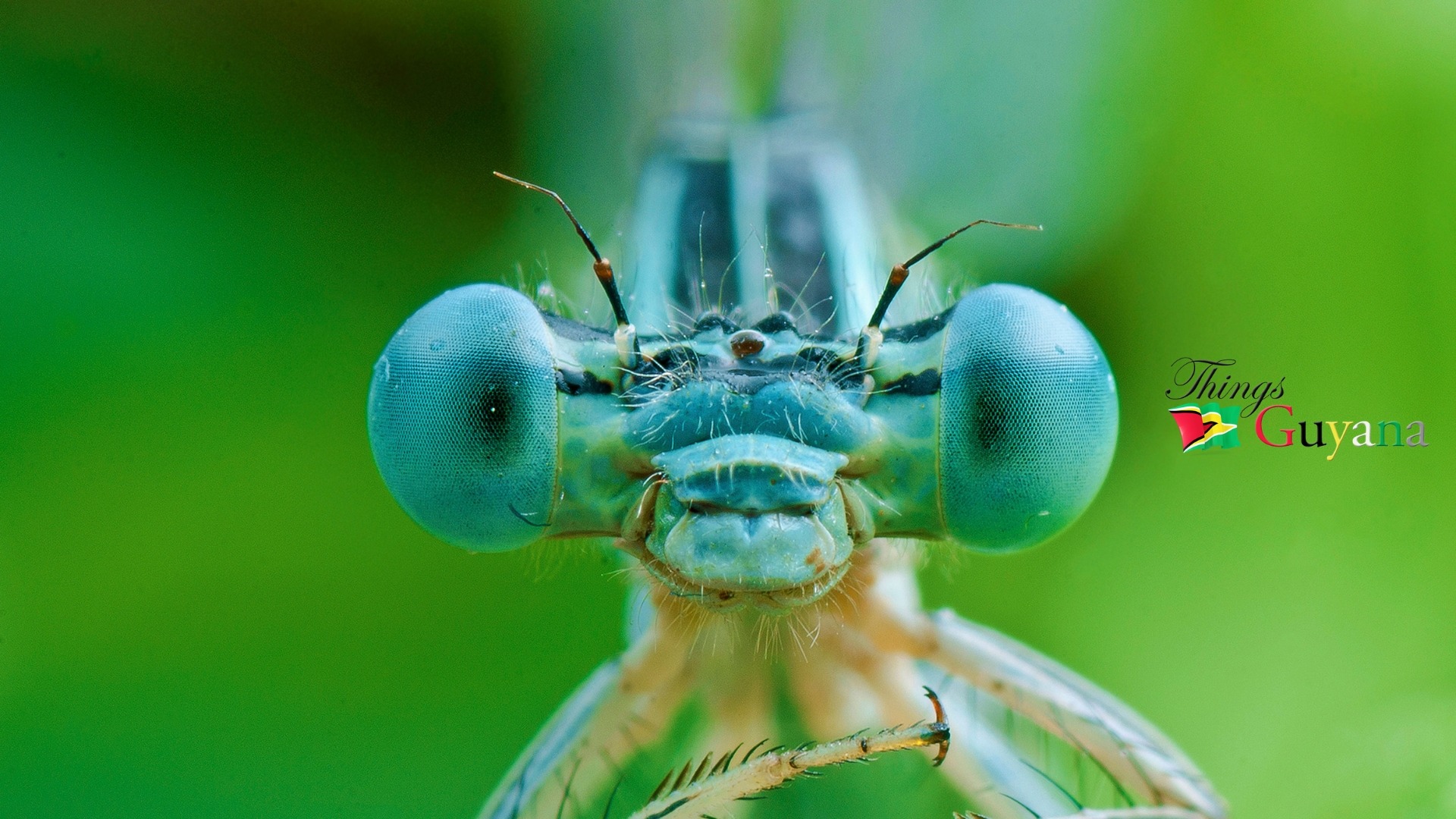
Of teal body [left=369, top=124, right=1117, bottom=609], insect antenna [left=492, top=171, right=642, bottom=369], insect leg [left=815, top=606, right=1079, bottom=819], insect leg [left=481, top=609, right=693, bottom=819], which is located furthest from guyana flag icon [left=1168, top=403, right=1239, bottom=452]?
insect antenna [left=492, top=171, right=642, bottom=369]

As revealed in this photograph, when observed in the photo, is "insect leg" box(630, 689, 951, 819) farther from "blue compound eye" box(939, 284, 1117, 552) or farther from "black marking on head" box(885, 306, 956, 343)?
"black marking on head" box(885, 306, 956, 343)

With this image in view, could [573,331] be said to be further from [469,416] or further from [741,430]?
[741,430]

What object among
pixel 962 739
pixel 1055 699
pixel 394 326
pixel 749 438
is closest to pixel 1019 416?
pixel 749 438

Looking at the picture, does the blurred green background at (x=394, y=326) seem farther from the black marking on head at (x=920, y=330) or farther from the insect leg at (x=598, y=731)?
the black marking on head at (x=920, y=330)

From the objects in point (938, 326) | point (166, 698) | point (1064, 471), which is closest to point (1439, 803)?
point (1064, 471)

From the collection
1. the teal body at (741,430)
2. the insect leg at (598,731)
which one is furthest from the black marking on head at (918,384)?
the insect leg at (598,731)

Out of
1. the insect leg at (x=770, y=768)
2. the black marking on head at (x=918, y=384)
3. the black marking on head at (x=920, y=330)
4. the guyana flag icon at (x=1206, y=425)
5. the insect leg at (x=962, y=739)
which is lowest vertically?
the insect leg at (x=962, y=739)
